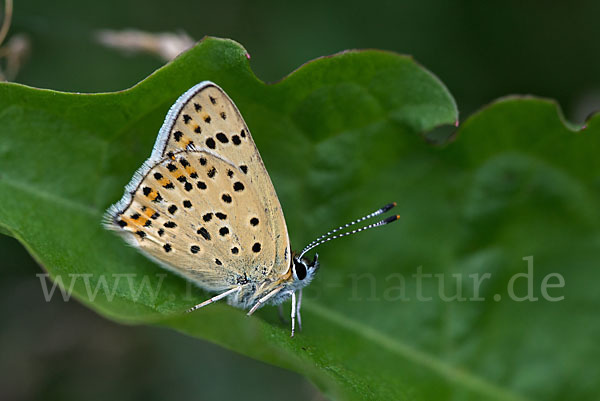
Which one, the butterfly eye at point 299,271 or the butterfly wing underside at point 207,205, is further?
the butterfly eye at point 299,271

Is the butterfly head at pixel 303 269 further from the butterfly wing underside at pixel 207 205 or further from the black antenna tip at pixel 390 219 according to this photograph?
the black antenna tip at pixel 390 219

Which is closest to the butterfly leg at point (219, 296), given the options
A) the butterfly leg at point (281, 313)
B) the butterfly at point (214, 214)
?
the butterfly at point (214, 214)

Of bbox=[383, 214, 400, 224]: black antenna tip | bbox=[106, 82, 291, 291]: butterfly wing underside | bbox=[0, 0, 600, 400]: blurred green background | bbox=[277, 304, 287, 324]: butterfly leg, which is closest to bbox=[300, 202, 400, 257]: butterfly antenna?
bbox=[383, 214, 400, 224]: black antenna tip

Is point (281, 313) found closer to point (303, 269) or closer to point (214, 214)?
point (303, 269)

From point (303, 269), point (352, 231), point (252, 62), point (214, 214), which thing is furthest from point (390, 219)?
point (252, 62)

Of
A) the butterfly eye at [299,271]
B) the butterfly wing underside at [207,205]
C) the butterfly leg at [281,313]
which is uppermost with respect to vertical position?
the butterfly wing underside at [207,205]

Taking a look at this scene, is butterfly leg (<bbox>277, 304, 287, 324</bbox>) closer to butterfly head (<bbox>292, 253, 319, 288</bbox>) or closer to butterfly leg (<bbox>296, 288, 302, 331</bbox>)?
butterfly leg (<bbox>296, 288, 302, 331</bbox>)

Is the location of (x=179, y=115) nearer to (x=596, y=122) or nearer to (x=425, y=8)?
(x=596, y=122)
